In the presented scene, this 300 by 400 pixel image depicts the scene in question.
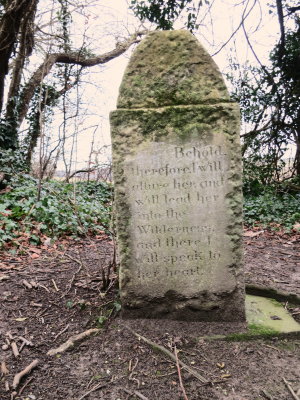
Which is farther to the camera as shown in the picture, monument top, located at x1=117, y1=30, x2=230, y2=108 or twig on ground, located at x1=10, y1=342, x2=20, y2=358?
monument top, located at x1=117, y1=30, x2=230, y2=108

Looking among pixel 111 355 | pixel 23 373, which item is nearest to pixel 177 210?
pixel 111 355

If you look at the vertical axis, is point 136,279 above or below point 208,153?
below

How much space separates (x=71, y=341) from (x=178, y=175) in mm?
1379

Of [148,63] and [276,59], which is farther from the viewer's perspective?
[276,59]

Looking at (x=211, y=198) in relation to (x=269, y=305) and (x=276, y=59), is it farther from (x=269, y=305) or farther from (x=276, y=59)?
(x=276, y=59)

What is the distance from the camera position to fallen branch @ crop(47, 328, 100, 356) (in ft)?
7.70

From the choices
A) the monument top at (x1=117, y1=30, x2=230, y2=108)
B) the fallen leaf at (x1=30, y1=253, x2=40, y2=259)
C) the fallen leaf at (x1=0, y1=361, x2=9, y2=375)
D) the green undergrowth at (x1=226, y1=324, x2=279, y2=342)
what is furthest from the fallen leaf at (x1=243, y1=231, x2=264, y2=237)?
the fallen leaf at (x1=0, y1=361, x2=9, y2=375)

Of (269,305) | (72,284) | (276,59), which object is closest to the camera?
(269,305)

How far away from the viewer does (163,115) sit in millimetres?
2545

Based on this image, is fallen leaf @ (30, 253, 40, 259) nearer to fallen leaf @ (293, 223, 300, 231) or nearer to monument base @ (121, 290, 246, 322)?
monument base @ (121, 290, 246, 322)

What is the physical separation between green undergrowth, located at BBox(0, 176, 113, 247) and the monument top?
2.20 m

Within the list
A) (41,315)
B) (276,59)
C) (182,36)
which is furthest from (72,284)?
(276,59)

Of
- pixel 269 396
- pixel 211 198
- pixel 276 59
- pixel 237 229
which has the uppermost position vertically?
pixel 276 59

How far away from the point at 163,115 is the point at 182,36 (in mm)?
614
